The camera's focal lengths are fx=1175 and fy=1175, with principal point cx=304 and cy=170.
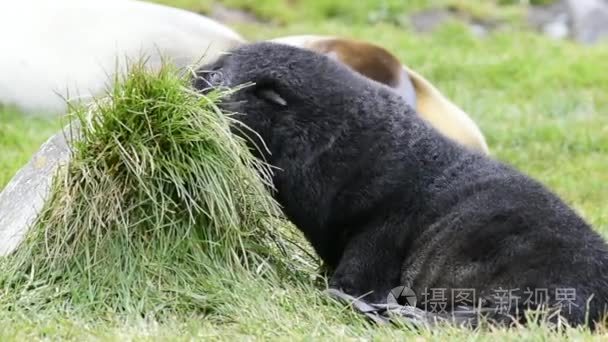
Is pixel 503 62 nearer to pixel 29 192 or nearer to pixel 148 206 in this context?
pixel 29 192

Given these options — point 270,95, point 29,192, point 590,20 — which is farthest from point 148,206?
point 590,20

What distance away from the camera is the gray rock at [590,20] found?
14.4 m

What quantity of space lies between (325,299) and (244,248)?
42 cm

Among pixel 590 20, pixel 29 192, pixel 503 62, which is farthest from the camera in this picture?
pixel 590 20

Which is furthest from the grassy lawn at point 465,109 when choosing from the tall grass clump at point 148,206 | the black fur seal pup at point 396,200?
the black fur seal pup at point 396,200

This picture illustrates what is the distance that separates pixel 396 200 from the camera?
16.6 feet

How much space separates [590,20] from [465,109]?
4707 millimetres

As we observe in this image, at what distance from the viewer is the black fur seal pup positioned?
4.76 metres

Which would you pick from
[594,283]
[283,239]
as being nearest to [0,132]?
[283,239]

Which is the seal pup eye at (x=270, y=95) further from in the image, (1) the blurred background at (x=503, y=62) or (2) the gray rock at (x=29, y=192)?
(1) the blurred background at (x=503, y=62)

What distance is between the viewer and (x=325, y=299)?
16.3ft

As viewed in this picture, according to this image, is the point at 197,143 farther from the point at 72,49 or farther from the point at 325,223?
the point at 72,49

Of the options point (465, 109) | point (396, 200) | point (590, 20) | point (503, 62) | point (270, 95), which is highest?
point (270, 95)

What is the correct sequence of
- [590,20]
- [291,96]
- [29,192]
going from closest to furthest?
[291,96] → [29,192] → [590,20]
